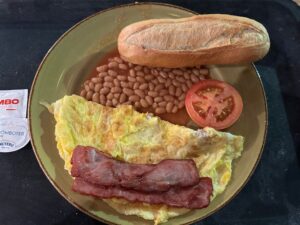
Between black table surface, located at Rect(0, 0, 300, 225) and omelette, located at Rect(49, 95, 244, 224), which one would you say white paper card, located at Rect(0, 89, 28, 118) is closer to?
black table surface, located at Rect(0, 0, 300, 225)

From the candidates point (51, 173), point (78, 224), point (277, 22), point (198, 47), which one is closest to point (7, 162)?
point (51, 173)

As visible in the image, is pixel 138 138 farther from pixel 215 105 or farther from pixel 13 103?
pixel 13 103

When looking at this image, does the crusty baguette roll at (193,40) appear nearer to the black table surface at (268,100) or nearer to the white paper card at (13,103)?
the black table surface at (268,100)

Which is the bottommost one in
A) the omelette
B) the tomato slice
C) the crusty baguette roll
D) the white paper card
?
→ the white paper card

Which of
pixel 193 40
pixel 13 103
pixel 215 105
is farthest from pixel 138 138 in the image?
pixel 13 103

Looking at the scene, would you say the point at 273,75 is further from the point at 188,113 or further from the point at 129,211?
the point at 129,211

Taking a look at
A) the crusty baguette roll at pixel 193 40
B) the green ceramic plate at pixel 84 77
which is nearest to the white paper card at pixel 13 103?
the green ceramic plate at pixel 84 77

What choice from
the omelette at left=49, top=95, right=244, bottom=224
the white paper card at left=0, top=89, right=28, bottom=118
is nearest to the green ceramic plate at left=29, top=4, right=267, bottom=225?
the omelette at left=49, top=95, right=244, bottom=224
